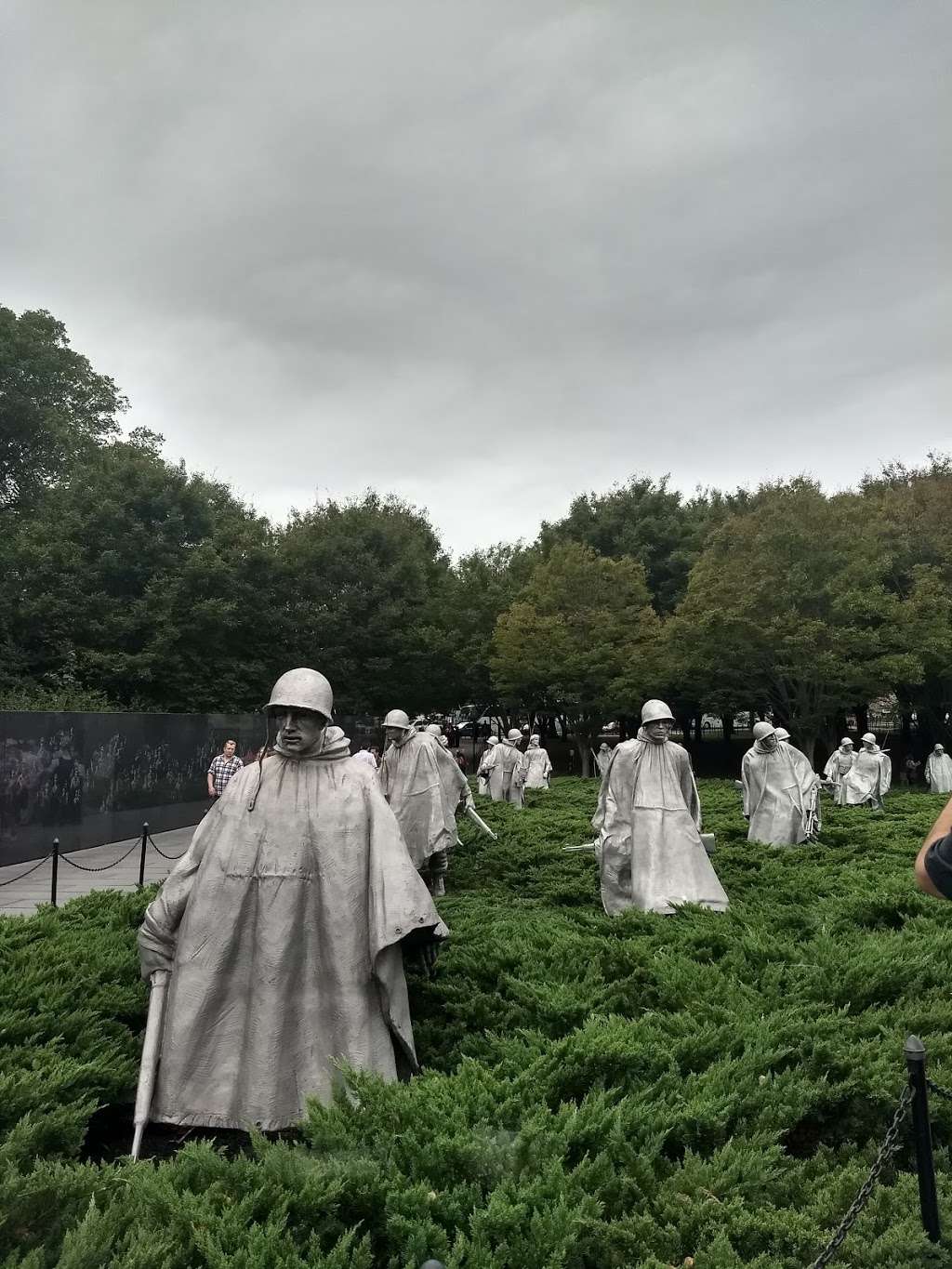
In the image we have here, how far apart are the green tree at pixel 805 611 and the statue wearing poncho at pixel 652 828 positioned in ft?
61.8

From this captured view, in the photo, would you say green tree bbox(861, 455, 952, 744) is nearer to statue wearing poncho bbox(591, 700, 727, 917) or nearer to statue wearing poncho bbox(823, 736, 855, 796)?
statue wearing poncho bbox(823, 736, 855, 796)

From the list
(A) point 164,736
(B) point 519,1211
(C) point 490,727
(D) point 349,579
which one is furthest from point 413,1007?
(C) point 490,727

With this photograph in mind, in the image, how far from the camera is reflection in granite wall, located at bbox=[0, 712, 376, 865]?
14133mm

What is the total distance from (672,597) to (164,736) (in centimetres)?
2583

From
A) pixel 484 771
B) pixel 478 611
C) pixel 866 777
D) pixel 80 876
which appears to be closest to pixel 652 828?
pixel 80 876

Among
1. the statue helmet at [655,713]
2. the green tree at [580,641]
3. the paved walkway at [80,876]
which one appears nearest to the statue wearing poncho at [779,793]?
the statue helmet at [655,713]

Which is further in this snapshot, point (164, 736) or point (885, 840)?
point (164, 736)

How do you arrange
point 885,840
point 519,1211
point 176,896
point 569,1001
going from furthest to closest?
point 885,840 → point 569,1001 → point 176,896 → point 519,1211

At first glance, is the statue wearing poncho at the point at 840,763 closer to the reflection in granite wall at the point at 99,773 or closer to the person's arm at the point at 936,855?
the reflection in granite wall at the point at 99,773

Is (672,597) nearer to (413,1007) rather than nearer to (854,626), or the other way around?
(854,626)

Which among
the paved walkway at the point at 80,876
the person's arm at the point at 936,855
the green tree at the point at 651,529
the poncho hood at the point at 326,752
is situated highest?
the green tree at the point at 651,529

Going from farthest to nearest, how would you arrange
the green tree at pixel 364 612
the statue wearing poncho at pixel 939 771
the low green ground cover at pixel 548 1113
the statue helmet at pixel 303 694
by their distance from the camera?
the green tree at pixel 364 612, the statue wearing poncho at pixel 939 771, the statue helmet at pixel 303 694, the low green ground cover at pixel 548 1113

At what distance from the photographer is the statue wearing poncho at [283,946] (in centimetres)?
407

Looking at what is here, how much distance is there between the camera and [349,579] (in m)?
33.5
